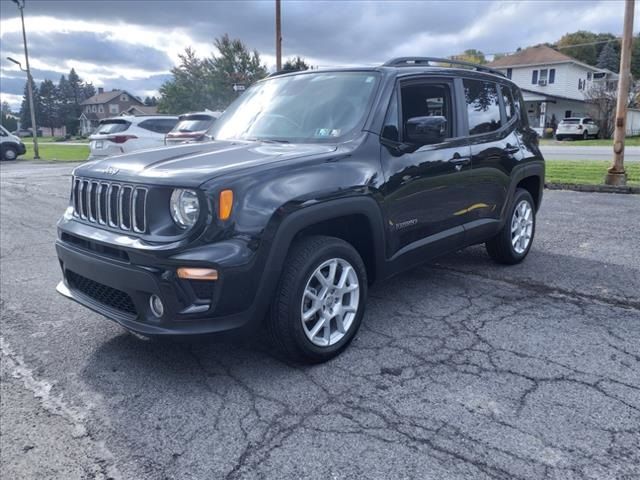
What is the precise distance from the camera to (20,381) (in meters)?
3.32

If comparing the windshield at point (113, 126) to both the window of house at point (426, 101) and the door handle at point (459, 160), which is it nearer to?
the window of house at point (426, 101)

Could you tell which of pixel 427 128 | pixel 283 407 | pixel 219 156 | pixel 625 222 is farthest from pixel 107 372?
pixel 625 222

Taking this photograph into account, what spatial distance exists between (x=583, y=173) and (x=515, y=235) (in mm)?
8465

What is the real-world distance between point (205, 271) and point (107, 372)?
1.16m

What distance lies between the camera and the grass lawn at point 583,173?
36.7 ft

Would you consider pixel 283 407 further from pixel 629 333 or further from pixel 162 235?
pixel 629 333

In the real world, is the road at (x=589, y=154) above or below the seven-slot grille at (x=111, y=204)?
below

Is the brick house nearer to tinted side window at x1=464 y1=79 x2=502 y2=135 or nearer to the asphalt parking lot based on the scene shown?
tinted side window at x1=464 y1=79 x2=502 y2=135

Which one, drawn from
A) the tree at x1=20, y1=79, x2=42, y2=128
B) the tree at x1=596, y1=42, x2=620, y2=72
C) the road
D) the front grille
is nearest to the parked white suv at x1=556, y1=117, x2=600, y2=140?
the road

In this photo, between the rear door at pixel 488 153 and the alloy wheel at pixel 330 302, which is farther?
the rear door at pixel 488 153

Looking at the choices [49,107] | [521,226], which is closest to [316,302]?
[521,226]

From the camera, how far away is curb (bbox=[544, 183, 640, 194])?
10.1 meters

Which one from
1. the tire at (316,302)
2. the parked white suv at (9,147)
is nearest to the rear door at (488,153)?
the tire at (316,302)

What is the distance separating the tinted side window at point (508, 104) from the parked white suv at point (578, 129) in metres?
31.3
